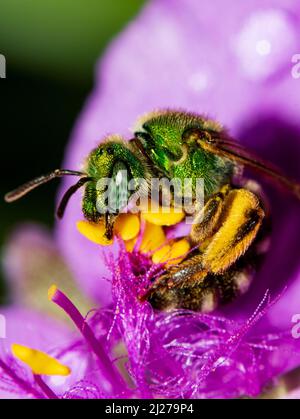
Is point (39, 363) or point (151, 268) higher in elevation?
point (151, 268)

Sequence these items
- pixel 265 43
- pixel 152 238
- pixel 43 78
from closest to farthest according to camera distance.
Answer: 1. pixel 152 238
2. pixel 265 43
3. pixel 43 78

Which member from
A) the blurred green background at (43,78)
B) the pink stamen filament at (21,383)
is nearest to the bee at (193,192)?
the pink stamen filament at (21,383)

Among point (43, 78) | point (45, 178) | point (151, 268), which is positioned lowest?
point (151, 268)

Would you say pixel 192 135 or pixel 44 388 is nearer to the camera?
pixel 192 135

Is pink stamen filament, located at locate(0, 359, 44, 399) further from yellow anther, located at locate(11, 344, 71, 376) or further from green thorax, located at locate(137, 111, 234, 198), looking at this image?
green thorax, located at locate(137, 111, 234, 198)

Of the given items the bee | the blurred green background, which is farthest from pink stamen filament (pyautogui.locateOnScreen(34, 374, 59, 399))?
the blurred green background

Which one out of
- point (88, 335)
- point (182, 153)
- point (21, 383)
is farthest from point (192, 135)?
point (21, 383)

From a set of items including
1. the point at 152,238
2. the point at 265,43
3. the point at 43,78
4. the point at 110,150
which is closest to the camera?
the point at 110,150

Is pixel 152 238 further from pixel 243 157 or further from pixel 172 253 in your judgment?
pixel 243 157

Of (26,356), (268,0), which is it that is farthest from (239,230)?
(268,0)
